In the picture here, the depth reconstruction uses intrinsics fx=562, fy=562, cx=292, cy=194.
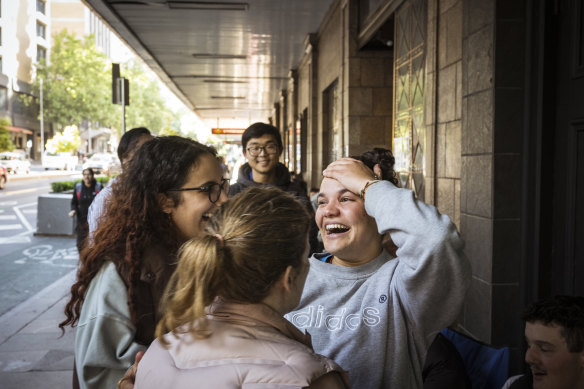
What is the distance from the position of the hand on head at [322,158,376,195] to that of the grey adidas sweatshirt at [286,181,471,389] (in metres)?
0.14

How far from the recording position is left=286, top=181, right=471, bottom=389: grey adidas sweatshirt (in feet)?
5.65

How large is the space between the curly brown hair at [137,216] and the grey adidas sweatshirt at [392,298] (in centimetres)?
61

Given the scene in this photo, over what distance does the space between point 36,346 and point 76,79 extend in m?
62.2

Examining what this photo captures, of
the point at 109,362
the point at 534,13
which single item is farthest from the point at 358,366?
the point at 534,13

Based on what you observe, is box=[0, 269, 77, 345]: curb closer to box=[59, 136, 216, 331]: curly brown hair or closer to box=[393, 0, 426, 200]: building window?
box=[393, 0, 426, 200]: building window

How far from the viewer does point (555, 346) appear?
2.49 metres

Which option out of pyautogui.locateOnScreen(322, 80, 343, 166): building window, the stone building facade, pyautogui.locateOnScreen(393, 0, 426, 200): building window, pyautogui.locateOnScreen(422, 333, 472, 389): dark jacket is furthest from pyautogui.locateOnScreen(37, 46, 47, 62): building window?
pyautogui.locateOnScreen(422, 333, 472, 389): dark jacket

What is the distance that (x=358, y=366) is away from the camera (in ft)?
6.34

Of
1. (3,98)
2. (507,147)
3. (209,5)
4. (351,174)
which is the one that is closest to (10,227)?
(209,5)

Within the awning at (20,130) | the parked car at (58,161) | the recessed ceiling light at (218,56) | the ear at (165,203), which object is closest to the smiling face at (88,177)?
the recessed ceiling light at (218,56)

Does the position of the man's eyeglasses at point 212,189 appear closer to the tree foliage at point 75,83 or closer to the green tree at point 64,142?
the tree foliage at point 75,83

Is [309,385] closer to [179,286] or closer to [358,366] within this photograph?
[179,286]

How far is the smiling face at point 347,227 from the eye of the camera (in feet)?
7.22

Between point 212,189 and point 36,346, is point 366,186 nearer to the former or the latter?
point 212,189
